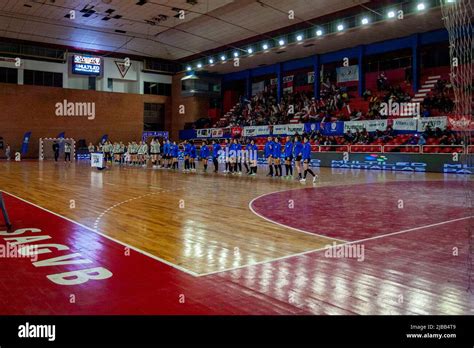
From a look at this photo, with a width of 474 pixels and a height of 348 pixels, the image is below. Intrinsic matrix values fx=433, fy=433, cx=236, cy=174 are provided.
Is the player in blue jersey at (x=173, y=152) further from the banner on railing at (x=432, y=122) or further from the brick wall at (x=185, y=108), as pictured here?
the brick wall at (x=185, y=108)

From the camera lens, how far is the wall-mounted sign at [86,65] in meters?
39.3

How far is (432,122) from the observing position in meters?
25.2

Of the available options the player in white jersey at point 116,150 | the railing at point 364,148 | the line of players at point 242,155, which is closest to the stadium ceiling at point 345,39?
the railing at point 364,148

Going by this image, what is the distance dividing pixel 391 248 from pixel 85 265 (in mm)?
4338

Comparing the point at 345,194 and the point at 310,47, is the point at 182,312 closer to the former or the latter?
the point at 345,194

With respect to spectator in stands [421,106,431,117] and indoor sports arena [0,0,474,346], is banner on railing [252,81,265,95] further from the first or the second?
spectator in stands [421,106,431,117]

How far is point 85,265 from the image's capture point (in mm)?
5480

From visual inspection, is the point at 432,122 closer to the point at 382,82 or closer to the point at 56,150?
the point at 382,82

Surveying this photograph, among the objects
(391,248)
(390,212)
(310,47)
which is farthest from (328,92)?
(391,248)

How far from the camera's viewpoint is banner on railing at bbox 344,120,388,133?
92.1 ft

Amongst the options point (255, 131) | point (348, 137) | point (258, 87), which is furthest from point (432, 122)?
point (258, 87)

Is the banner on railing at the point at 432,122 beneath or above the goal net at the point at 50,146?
above

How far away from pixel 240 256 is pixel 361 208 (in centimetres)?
531

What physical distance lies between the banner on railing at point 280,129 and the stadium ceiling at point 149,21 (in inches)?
293
